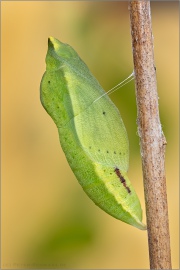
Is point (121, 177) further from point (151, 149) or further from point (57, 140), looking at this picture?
point (57, 140)

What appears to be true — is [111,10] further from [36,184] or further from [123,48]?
[36,184]

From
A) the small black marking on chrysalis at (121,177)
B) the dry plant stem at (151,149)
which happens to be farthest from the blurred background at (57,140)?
the dry plant stem at (151,149)

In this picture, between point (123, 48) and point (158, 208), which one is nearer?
point (158, 208)

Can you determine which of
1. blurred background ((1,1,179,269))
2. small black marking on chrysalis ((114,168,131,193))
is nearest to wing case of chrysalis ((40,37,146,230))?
small black marking on chrysalis ((114,168,131,193))

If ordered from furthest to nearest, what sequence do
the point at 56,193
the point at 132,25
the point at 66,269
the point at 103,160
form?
the point at 56,193
the point at 66,269
the point at 103,160
the point at 132,25

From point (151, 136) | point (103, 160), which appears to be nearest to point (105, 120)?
point (103, 160)
